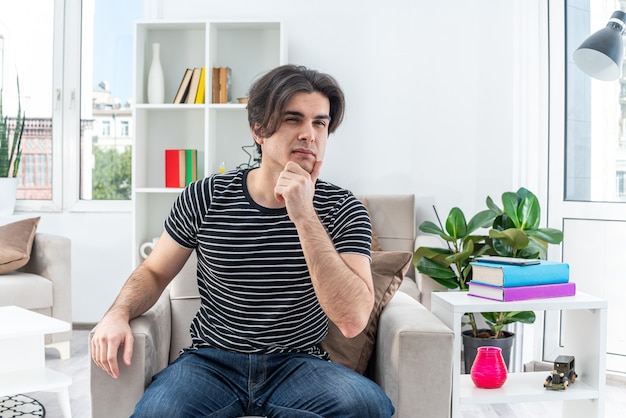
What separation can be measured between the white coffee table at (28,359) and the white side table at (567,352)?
134cm

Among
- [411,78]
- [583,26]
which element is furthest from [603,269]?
[411,78]

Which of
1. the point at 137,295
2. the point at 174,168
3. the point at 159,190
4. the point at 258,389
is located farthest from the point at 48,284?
the point at 258,389

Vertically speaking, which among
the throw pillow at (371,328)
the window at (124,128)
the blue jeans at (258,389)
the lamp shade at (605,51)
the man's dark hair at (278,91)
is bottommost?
the blue jeans at (258,389)

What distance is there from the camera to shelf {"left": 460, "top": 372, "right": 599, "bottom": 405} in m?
2.12

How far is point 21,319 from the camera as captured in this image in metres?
2.75

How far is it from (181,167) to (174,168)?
41 mm

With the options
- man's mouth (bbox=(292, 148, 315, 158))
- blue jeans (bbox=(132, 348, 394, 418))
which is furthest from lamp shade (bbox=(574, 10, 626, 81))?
blue jeans (bbox=(132, 348, 394, 418))

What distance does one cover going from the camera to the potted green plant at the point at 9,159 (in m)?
4.39

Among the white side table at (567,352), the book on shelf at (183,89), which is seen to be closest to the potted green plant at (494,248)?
the white side table at (567,352)

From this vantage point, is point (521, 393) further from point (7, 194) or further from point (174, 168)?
point (7, 194)

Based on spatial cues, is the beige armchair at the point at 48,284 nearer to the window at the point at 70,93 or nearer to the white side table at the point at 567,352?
the window at the point at 70,93

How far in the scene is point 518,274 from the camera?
2.10 metres

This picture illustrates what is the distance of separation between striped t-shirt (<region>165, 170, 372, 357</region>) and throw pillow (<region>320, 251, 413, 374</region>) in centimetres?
10

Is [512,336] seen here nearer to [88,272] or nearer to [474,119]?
[474,119]
